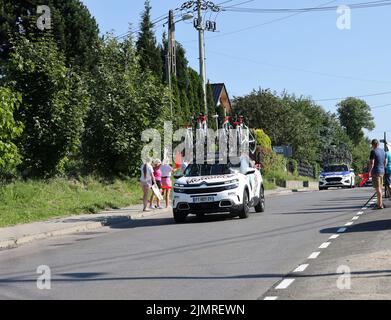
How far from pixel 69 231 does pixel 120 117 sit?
958 cm

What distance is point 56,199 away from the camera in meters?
19.9

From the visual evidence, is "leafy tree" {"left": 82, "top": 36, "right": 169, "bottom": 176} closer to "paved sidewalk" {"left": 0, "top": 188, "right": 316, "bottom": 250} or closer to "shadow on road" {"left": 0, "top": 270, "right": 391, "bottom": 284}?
"paved sidewalk" {"left": 0, "top": 188, "right": 316, "bottom": 250}

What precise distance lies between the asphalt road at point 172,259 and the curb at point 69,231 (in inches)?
13.5

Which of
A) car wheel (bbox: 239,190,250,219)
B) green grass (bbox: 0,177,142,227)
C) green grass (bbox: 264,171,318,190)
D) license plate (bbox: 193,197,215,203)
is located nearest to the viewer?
license plate (bbox: 193,197,215,203)

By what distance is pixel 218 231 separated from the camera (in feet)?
47.0

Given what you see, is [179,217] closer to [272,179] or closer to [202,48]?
[202,48]

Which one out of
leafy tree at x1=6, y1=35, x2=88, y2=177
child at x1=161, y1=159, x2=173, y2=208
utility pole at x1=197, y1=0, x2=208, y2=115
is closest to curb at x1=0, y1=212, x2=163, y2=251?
child at x1=161, y1=159, x2=173, y2=208

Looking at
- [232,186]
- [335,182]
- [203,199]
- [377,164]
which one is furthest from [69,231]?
[335,182]

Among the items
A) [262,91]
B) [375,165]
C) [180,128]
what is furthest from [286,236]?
[262,91]

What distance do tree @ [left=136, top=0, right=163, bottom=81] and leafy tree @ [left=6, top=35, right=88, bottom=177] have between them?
1757 centimetres

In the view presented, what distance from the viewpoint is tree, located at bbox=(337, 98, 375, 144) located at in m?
121

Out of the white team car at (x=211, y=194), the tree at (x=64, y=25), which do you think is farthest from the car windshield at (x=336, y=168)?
the white team car at (x=211, y=194)

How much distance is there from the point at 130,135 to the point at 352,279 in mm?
17537

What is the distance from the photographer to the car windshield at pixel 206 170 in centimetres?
1733
